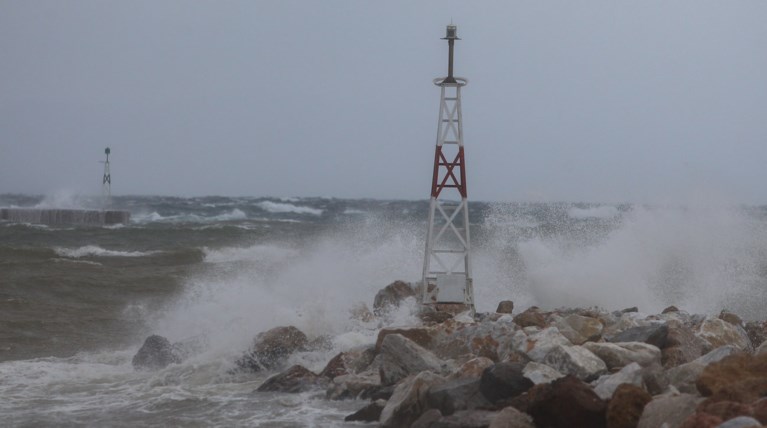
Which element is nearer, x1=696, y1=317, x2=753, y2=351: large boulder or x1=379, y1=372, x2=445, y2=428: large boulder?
x1=379, y1=372, x2=445, y2=428: large boulder

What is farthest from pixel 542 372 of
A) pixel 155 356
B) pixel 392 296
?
pixel 392 296

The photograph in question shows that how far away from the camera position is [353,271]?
1697cm

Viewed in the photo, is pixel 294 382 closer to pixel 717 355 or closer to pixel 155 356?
pixel 155 356

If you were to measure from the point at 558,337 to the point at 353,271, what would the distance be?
9.23 meters

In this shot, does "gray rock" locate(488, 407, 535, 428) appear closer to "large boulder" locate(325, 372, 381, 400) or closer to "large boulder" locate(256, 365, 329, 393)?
"large boulder" locate(325, 372, 381, 400)

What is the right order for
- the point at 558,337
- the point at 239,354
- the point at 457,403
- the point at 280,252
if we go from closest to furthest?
1. the point at 457,403
2. the point at 558,337
3. the point at 239,354
4. the point at 280,252

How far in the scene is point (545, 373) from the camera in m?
7.03

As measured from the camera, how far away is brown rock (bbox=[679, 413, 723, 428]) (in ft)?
16.7

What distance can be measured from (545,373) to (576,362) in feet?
1.59

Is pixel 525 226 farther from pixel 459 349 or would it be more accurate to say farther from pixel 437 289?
pixel 459 349

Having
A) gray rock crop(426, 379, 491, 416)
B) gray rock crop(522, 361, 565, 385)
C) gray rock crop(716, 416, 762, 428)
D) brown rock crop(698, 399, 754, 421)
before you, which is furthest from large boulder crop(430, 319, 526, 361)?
gray rock crop(716, 416, 762, 428)

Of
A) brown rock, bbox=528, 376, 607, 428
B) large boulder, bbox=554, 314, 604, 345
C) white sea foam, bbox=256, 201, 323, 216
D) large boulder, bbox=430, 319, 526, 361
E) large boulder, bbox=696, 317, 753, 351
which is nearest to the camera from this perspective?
brown rock, bbox=528, 376, 607, 428

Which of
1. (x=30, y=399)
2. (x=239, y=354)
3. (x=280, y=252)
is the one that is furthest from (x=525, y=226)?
(x=30, y=399)

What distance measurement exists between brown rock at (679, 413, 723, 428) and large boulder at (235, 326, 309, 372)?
19.1 ft
